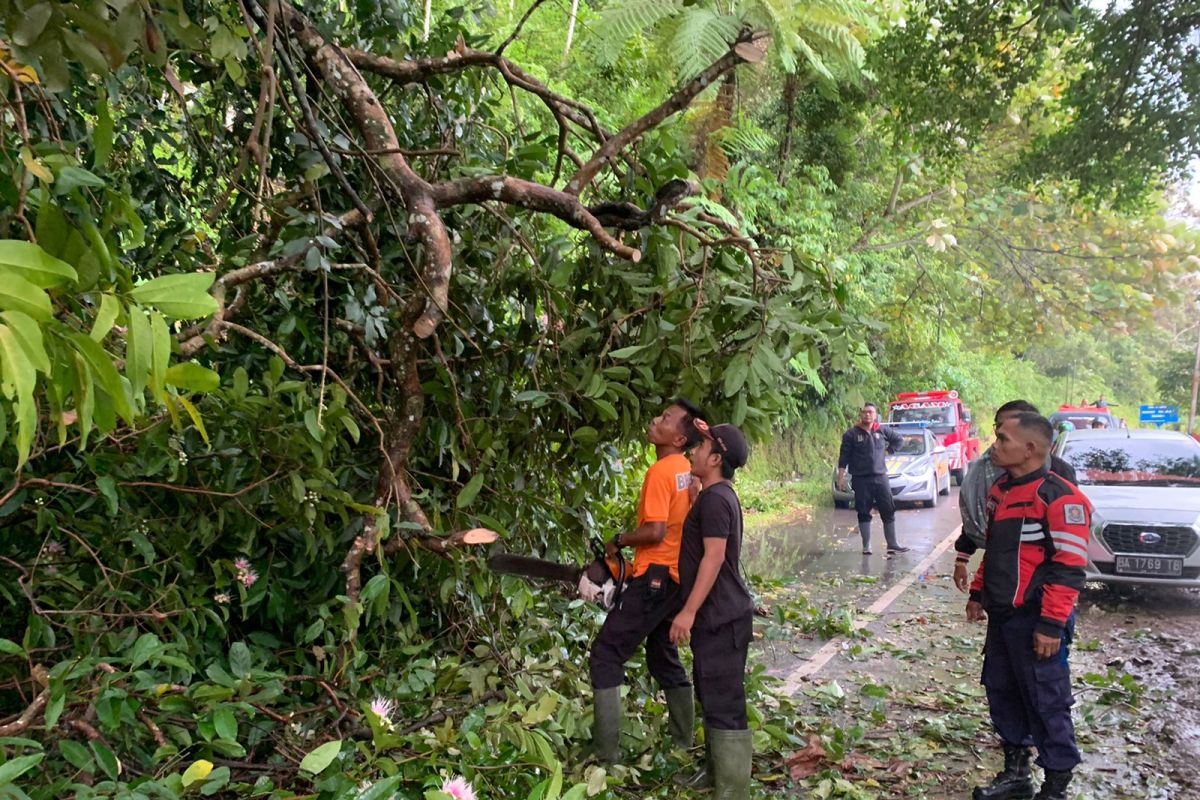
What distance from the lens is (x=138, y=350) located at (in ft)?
3.91

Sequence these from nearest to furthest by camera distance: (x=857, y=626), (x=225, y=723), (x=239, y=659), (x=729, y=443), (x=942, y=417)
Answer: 1. (x=225, y=723)
2. (x=239, y=659)
3. (x=729, y=443)
4. (x=857, y=626)
5. (x=942, y=417)

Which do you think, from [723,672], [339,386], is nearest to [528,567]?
[723,672]

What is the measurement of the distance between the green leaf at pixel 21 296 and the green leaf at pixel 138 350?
168 millimetres

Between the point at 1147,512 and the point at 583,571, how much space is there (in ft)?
20.4

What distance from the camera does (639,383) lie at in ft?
12.6

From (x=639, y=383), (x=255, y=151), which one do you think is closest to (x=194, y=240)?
(x=255, y=151)

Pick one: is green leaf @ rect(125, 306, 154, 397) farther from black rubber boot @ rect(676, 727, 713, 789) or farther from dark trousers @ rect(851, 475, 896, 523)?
dark trousers @ rect(851, 475, 896, 523)

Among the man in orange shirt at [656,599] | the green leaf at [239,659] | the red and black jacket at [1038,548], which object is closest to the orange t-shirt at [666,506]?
the man in orange shirt at [656,599]

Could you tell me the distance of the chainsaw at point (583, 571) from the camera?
3.76 meters

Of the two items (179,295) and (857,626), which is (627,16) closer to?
(857,626)

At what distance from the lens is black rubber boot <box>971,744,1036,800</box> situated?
409cm

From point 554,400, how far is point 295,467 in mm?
1233

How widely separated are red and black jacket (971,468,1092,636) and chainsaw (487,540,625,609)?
180 cm

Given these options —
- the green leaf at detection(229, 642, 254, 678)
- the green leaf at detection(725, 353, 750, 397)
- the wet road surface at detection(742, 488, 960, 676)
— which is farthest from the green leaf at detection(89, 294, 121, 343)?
the wet road surface at detection(742, 488, 960, 676)
